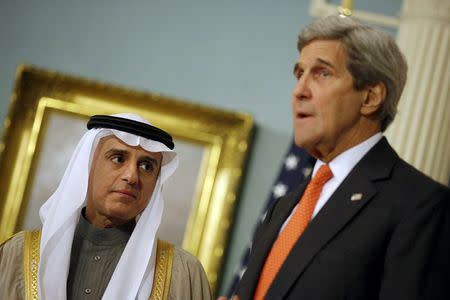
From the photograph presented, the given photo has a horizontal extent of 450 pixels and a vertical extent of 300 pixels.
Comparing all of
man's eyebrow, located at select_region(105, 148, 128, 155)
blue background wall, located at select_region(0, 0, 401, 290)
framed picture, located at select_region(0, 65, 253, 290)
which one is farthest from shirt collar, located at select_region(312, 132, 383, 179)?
blue background wall, located at select_region(0, 0, 401, 290)

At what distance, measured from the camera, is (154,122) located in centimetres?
616

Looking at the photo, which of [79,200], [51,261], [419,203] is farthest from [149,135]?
[419,203]

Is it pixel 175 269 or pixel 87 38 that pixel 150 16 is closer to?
pixel 87 38

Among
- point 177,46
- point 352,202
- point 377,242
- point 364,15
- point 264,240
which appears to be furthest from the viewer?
point 177,46

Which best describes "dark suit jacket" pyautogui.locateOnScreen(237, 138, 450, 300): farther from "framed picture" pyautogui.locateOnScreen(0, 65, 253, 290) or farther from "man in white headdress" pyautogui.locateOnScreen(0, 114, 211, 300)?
"framed picture" pyautogui.locateOnScreen(0, 65, 253, 290)

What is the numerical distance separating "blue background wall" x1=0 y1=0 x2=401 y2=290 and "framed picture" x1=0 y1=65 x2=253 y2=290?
0.14 metres

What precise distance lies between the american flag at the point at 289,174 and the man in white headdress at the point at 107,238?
2347mm

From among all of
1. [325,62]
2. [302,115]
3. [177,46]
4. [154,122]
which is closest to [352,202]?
[302,115]

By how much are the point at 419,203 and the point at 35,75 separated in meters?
4.40

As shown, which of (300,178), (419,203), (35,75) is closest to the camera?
(419,203)

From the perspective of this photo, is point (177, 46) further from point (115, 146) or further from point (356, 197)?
point (356, 197)

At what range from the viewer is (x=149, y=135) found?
3.42 m

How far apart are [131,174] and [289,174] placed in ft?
8.86

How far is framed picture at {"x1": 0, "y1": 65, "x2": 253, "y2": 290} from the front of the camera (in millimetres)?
5984
